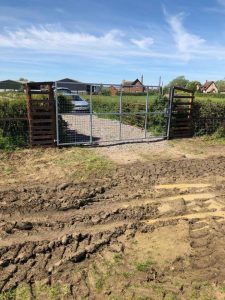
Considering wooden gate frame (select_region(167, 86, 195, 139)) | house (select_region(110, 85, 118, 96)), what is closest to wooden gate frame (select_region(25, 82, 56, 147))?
house (select_region(110, 85, 118, 96))

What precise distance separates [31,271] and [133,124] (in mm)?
11198

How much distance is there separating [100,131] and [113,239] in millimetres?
8586

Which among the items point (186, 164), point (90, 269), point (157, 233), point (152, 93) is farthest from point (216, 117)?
point (90, 269)

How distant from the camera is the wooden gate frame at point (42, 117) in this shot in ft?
30.4

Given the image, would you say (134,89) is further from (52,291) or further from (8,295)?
(8,295)

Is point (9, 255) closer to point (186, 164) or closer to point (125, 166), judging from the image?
point (125, 166)

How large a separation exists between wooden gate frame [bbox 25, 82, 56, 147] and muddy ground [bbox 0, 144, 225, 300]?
3289 millimetres

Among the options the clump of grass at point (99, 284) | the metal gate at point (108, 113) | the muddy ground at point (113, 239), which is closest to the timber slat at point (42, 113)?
the metal gate at point (108, 113)

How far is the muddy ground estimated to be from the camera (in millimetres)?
3406

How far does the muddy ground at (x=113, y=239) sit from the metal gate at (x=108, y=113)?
402 cm

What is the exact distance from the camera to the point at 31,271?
11.8ft

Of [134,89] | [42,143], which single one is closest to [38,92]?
[42,143]

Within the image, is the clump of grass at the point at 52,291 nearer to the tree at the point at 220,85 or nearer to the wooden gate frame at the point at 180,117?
the wooden gate frame at the point at 180,117

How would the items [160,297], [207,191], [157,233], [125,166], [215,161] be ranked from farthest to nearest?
[215,161] < [125,166] < [207,191] < [157,233] < [160,297]
